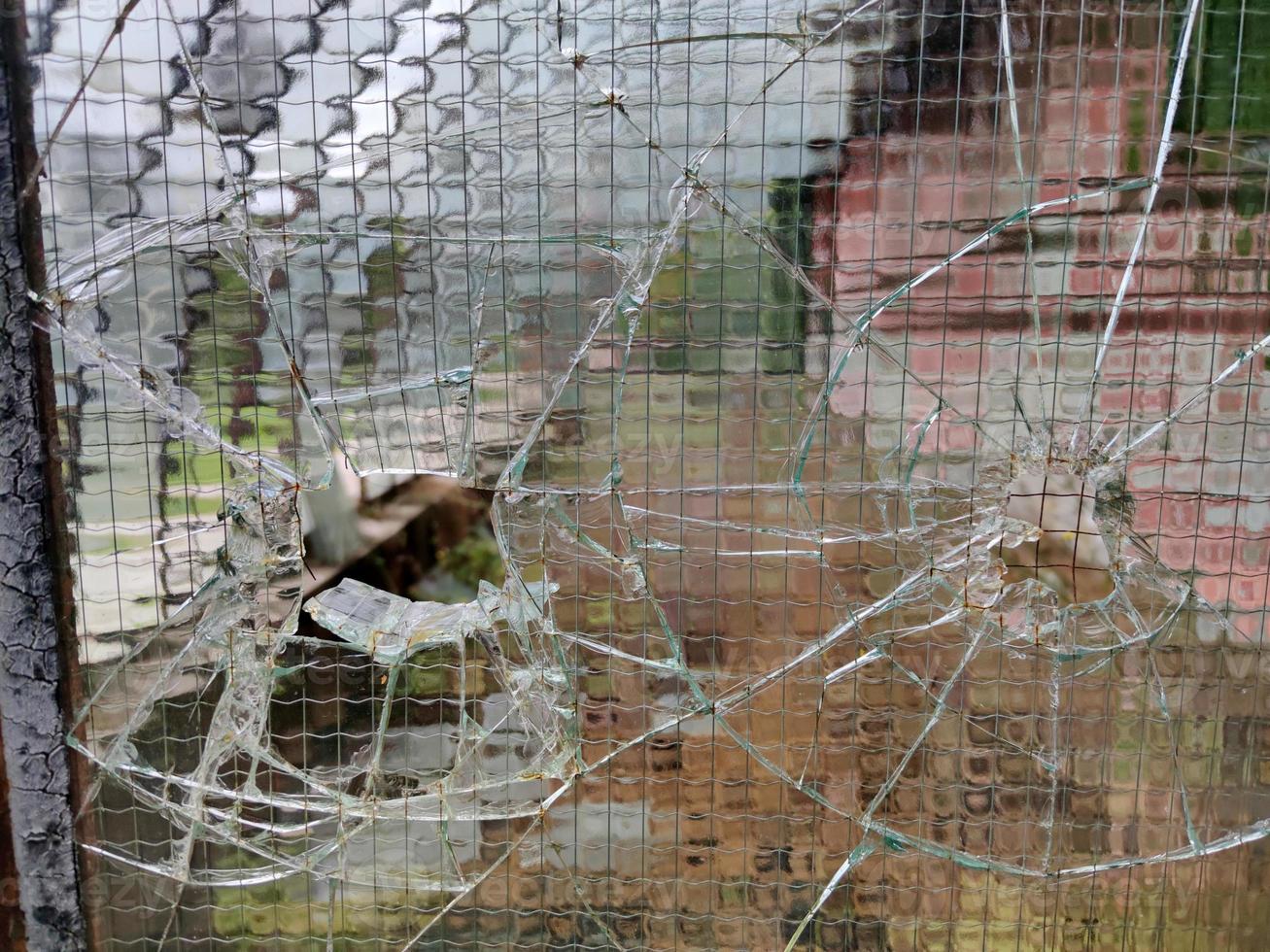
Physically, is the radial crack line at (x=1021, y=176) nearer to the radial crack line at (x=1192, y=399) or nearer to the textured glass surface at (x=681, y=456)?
the textured glass surface at (x=681, y=456)

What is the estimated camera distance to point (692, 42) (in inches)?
43.1

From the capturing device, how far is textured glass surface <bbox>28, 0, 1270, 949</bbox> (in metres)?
1.10

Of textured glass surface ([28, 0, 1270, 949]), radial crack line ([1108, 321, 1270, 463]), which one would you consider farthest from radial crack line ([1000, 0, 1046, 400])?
radial crack line ([1108, 321, 1270, 463])

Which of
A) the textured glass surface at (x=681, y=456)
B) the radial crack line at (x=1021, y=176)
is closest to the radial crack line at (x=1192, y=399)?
the textured glass surface at (x=681, y=456)

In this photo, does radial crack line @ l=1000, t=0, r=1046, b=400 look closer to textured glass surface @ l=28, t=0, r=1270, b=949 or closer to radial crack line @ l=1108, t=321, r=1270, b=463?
textured glass surface @ l=28, t=0, r=1270, b=949

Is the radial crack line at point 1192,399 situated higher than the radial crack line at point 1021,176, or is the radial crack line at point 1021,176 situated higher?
the radial crack line at point 1021,176

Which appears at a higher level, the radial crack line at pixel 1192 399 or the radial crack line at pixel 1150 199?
the radial crack line at pixel 1150 199

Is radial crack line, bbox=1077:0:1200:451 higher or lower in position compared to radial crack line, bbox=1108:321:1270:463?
higher

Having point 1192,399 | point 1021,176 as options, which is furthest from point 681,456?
point 1192,399

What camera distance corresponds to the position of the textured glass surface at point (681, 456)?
→ 1.10m

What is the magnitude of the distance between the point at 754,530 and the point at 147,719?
0.84m

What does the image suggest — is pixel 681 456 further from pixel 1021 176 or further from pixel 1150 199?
pixel 1150 199

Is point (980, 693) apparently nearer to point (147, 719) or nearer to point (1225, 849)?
point (1225, 849)

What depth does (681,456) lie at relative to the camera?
3.78 feet
